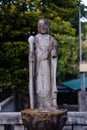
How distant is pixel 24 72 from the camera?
19859 millimetres

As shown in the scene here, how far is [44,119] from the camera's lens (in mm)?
8375

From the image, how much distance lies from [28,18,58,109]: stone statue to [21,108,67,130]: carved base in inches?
23.0

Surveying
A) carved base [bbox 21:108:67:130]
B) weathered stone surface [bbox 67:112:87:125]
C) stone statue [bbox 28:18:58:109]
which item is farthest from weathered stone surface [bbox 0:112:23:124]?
weathered stone surface [bbox 67:112:87:125]

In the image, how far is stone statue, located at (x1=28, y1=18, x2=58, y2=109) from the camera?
9141mm

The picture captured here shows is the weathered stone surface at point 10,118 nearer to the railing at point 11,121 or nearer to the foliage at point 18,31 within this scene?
the railing at point 11,121

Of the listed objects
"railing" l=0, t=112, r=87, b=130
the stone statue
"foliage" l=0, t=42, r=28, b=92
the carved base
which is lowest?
"foliage" l=0, t=42, r=28, b=92

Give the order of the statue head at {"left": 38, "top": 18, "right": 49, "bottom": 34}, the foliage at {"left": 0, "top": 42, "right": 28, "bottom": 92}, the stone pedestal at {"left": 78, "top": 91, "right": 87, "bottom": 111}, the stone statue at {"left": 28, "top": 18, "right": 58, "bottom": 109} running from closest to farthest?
1. the stone statue at {"left": 28, "top": 18, "right": 58, "bottom": 109}
2. the statue head at {"left": 38, "top": 18, "right": 49, "bottom": 34}
3. the stone pedestal at {"left": 78, "top": 91, "right": 87, "bottom": 111}
4. the foliage at {"left": 0, "top": 42, "right": 28, "bottom": 92}

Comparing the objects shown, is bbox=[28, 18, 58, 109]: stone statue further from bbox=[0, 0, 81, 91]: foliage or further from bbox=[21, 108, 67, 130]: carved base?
bbox=[0, 0, 81, 91]: foliage

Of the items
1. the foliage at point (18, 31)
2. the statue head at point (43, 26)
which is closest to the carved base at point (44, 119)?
the statue head at point (43, 26)

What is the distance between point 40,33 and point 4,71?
431 inches

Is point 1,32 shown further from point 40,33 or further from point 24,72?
point 40,33

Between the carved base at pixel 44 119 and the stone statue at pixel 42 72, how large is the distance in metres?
0.58

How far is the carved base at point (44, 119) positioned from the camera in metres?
8.38

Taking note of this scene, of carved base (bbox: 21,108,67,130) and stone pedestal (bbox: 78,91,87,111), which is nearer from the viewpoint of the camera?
carved base (bbox: 21,108,67,130)
